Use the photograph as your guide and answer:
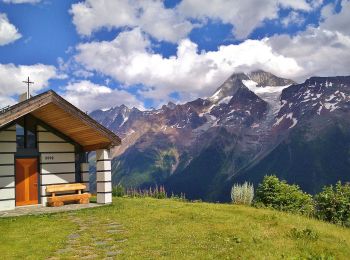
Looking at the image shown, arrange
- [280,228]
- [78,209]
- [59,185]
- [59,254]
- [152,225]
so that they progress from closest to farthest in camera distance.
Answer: [59,254] → [280,228] → [152,225] → [78,209] → [59,185]

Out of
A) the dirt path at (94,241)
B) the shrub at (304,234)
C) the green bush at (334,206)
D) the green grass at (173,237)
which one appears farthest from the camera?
the green bush at (334,206)

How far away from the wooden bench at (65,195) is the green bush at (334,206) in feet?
46.3

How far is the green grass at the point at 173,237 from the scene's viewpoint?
11.4 meters

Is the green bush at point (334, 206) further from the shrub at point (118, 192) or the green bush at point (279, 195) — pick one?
the shrub at point (118, 192)

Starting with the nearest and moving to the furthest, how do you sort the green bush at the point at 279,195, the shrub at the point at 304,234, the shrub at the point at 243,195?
the shrub at the point at 304,234 < the shrub at the point at 243,195 < the green bush at the point at 279,195

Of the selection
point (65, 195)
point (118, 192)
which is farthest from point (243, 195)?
point (118, 192)

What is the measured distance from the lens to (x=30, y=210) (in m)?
22.7

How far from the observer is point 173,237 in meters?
13.6

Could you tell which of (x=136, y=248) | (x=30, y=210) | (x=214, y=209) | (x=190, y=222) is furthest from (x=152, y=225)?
(x=30, y=210)

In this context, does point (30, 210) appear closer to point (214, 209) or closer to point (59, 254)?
point (214, 209)

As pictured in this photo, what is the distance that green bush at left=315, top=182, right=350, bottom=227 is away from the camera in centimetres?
2395

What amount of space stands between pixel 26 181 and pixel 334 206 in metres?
18.4

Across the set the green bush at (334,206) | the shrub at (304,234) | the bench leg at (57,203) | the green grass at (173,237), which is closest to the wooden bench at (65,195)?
the bench leg at (57,203)

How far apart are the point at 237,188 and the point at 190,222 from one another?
422 inches
